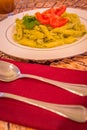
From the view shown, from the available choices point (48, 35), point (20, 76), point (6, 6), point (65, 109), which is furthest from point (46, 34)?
point (6, 6)

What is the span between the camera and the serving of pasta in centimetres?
75

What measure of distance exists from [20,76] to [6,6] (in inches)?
22.6

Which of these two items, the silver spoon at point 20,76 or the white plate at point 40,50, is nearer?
the silver spoon at point 20,76

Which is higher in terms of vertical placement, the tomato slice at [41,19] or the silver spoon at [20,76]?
the tomato slice at [41,19]

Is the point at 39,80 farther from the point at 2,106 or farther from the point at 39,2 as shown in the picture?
the point at 39,2

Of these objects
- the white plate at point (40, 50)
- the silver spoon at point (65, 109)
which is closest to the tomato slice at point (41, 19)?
the white plate at point (40, 50)

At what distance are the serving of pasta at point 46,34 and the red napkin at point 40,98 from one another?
0.11m

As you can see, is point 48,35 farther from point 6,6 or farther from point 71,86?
point 6,6

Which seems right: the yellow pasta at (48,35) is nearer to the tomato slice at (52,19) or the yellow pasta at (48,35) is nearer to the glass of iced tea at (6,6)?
the tomato slice at (52,19)

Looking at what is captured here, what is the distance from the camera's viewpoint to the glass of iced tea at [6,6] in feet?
3.68

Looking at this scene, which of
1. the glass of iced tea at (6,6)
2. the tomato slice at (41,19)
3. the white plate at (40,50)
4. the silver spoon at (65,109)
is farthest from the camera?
the glass of iced tea at (6,6)

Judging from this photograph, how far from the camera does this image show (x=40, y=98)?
559mm

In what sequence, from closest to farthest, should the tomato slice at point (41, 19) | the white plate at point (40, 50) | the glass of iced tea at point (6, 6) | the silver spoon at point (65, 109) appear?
the silver spoon at point (65, 109), the white plate at point (40, 50), the tomato slice at point (41, 19), the glass of iced tea at point (6, 6)

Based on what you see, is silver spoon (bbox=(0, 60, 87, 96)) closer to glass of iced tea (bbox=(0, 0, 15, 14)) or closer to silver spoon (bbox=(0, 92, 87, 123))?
silver spoon (bbox=(0, 92, 87, 123))
